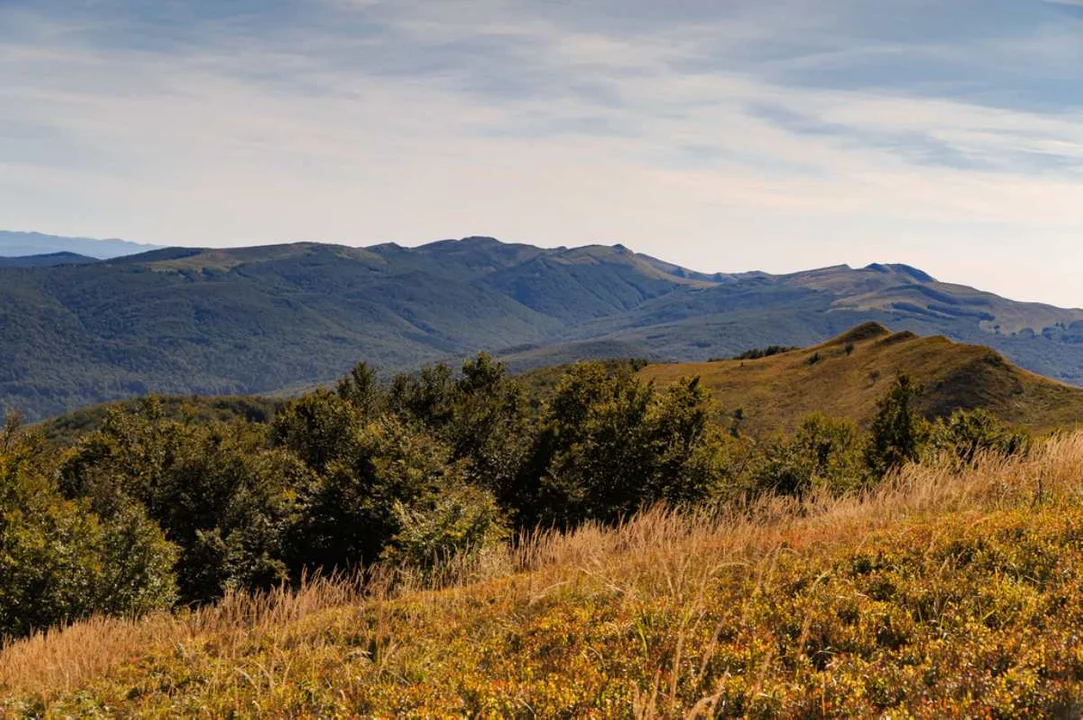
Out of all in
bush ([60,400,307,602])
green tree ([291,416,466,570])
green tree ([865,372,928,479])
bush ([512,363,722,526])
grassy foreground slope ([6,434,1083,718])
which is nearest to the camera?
grassy foreground slope ([6,434,1083,718])

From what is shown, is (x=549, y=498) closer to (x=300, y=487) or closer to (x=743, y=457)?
(x=300, y=487)

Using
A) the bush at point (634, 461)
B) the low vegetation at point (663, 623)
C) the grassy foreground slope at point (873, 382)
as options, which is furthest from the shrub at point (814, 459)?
the grassy foreground slope at point (873, 382)

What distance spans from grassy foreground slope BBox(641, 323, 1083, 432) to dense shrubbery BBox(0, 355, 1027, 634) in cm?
6743

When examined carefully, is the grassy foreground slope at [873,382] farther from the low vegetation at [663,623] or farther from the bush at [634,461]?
the low vegetation at [663,623]

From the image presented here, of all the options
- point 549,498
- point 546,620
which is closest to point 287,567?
point 549,498

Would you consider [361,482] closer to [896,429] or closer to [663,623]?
[663,623]

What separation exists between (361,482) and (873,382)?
125905 mm

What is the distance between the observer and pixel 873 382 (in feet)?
417

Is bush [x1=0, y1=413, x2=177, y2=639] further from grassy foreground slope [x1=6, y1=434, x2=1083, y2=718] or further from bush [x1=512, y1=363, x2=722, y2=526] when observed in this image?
bush [x1=512, y1=363, x2=722, y2=526]

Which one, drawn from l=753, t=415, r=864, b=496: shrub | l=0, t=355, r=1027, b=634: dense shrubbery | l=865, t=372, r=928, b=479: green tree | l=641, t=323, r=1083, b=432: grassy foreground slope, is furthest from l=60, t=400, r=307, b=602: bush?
l=641, t=323, r=1083, b=432: grassy foreground slope

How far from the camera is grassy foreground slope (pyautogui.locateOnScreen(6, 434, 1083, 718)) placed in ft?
15.5

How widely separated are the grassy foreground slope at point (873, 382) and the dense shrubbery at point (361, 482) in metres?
67.4

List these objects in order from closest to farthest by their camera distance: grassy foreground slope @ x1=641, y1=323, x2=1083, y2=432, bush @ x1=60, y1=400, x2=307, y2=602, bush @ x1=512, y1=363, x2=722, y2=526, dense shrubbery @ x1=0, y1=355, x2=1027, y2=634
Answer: dense shrubbery @ x1=0, y1=355, x2=1027, y2=634, bush @ x1=60, y1=400, x2=307, y2=602, bush @ x1=512, y1=363, x2=722, y2=526, grassy foreground slope @ x1=641, y1=323, x2=1083, y2=432

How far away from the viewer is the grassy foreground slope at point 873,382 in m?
107
